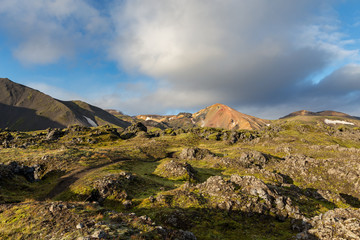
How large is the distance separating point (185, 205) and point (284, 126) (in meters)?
177

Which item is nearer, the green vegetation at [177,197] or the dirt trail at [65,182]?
the green vegetation at [177,197]

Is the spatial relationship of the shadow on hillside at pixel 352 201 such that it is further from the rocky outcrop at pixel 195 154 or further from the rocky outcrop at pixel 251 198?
the rocky outcrop at pixel 195 154

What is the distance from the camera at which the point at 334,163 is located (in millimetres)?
51062

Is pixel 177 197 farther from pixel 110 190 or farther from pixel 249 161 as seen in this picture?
pixel 249 161

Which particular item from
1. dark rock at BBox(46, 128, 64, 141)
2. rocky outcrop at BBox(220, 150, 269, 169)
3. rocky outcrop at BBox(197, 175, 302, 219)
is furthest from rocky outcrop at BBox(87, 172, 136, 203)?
dark rock at BBox(46, 128, 64, 141)

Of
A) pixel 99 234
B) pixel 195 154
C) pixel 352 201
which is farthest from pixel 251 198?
pixel 195 154

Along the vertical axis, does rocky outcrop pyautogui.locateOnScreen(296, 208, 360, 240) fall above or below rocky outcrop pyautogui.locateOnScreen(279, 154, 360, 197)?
below

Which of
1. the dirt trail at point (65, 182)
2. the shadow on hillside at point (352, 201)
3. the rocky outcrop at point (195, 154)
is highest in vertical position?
the rocky outcrop at point (195, 154)

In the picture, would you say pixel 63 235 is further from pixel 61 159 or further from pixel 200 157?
pixel 200 157

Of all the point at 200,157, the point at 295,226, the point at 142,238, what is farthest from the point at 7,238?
the point at 200,157

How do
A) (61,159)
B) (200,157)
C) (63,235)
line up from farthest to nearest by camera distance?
1. (200,157)
2. (61,159)
3. (63,235)

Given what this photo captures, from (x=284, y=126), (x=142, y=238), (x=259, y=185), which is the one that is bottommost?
(x=142, y=238)

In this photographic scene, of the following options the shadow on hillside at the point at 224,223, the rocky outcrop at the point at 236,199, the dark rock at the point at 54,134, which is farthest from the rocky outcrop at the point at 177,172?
the dark rock at the point at 54,134

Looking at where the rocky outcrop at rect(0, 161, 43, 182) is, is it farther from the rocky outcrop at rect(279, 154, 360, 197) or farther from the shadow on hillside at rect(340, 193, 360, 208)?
the shadow on hillside at rect(340, 193, 360, 208)
